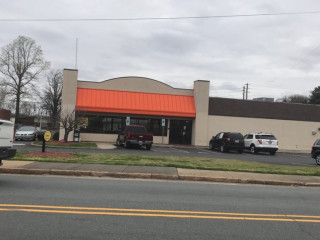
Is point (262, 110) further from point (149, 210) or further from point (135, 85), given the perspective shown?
point (149, 210)

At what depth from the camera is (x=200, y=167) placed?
46.5 ft

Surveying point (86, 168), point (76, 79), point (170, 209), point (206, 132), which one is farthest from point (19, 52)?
point (170, 209)

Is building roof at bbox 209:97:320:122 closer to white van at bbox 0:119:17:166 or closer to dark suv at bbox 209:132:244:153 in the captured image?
dark suv at bbox 209:132:244:153

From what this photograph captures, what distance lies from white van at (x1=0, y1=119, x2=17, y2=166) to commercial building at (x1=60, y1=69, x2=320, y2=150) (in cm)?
2248

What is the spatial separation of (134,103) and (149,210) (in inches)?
1091

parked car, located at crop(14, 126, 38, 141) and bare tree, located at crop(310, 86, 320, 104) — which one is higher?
bare tree, located at crop(310, 86, 320, 104)

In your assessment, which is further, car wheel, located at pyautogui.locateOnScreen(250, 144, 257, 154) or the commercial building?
the commercial building

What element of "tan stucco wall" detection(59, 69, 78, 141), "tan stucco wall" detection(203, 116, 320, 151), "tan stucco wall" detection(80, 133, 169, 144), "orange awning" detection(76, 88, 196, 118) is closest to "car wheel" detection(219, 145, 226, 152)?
"tan stucco wall" detection(203, 116, 320, 151)

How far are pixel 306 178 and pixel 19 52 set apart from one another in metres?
57.8

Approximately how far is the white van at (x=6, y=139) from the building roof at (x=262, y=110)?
93.1 ft

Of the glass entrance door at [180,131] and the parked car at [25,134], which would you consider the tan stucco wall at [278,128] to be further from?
the parked car at [25,134]

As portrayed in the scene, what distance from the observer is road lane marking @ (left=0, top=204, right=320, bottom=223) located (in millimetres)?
6766

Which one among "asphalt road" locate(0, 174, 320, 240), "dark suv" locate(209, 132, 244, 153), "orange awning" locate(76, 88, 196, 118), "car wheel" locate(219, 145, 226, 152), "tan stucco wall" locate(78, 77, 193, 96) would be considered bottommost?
"asphalt road" locate(0, 174, 320, 240)

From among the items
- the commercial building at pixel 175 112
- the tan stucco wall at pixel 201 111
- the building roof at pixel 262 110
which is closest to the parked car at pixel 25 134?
the commercial building at pixel 175 112
